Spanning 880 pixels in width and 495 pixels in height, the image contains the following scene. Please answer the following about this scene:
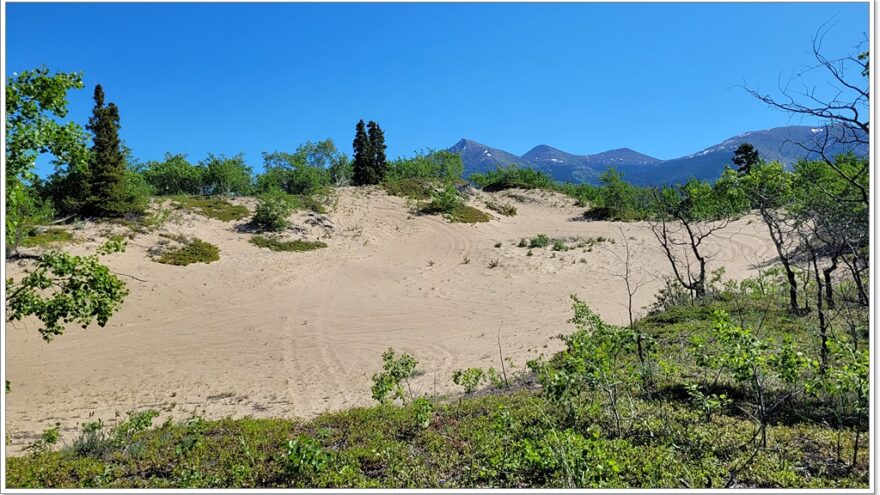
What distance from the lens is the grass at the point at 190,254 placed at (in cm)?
2048

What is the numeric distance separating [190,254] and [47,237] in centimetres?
548

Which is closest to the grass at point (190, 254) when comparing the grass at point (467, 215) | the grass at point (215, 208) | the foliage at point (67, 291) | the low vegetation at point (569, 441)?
the grass at point (215, 208)

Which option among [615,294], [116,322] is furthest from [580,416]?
[116,322]

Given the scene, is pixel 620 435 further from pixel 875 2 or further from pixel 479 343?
pixel 479 343

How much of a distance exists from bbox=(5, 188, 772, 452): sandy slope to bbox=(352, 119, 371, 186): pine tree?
18473 millimetres

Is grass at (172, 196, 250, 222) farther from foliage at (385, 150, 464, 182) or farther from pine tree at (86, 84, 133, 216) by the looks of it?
foliage at (385, 150, 464, 182)

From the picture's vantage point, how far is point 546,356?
11.3 metres

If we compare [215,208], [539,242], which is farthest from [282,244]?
[539,242]

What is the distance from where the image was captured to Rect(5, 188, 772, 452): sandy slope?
9688 millimetres

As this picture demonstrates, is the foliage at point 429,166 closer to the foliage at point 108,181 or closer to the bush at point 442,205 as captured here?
the bush at point 442,205

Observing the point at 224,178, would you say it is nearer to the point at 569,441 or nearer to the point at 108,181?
the point at 108,181

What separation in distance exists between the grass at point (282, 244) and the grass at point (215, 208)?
10.4 ft

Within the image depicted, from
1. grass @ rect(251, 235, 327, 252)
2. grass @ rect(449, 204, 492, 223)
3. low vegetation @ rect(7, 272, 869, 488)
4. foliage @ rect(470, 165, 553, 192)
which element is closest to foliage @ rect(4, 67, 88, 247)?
low vegetation @ rect(7, 272, 869, 488)

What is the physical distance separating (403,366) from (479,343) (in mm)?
4564
